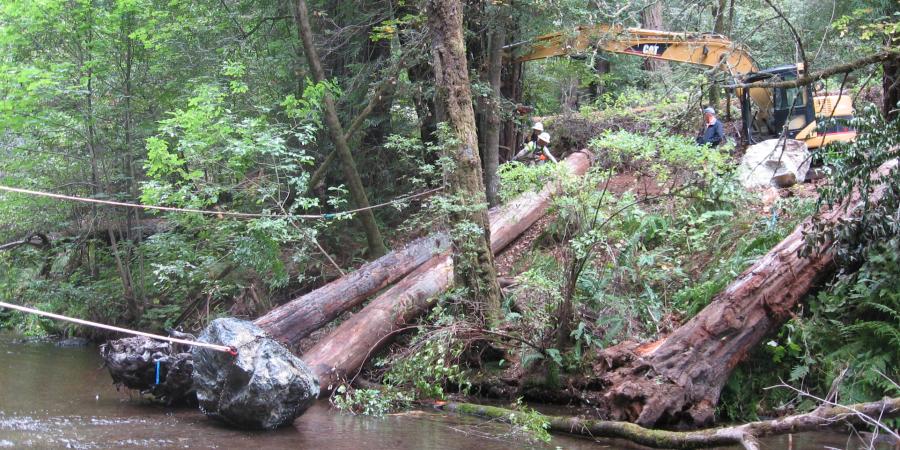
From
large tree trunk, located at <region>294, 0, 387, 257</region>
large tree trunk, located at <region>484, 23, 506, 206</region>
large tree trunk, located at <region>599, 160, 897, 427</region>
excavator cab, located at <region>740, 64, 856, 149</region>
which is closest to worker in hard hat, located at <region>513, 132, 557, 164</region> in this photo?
large tree trunk, located at <region>484, 23, 506, 206</region>

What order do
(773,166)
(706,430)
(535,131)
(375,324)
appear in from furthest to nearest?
1. (535,131)
2. (773,166)
3. (375,324)
4. (706,430)

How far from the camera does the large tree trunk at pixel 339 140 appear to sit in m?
11.5

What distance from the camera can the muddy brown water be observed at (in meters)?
5.89

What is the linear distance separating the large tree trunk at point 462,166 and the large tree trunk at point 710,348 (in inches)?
67.6

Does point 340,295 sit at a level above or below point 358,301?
above

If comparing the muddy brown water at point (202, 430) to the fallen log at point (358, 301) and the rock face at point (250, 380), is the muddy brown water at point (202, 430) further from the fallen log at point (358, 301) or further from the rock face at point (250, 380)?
the fallen log at point (358, 301)

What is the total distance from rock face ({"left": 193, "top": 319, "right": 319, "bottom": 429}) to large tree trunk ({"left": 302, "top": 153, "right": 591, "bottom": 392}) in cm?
141

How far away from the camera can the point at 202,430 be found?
21.2ft

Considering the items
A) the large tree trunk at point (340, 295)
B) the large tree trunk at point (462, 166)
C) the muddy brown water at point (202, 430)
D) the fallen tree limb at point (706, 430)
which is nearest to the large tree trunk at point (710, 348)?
the fallen tree limb at point (706, 430)

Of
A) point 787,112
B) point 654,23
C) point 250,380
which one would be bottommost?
point 250,380

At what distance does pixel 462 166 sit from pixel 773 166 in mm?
6223

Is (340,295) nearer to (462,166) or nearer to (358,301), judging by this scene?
(358,301)

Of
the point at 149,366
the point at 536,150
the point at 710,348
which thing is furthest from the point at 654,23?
the point at 149,366

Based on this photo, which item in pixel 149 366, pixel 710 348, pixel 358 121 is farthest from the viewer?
pixel 358 121
